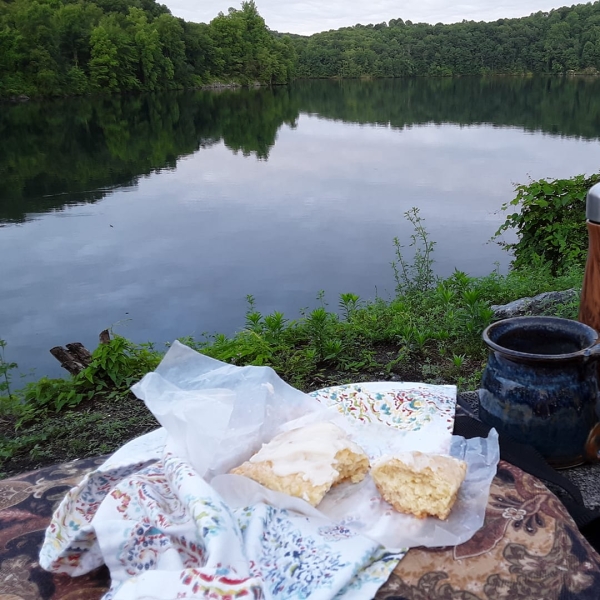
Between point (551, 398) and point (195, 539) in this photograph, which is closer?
point (195, 539)

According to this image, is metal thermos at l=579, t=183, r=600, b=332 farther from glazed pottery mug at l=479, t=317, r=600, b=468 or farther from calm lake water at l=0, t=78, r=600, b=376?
calm lake water at l=0, t=78, r=600, b=376

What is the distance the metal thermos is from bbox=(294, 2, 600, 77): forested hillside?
8358cm

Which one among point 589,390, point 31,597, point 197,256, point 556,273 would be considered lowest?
point 197,256

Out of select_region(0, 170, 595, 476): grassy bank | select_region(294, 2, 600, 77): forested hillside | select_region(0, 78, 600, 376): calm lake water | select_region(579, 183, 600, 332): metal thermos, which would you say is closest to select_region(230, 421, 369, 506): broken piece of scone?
select_region(579, 183, 600, 332): metal thermos

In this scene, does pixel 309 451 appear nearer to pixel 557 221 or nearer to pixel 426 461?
pixel 426 461

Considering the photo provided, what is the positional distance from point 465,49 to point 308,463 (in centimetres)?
9498

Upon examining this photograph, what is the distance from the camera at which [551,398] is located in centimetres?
200

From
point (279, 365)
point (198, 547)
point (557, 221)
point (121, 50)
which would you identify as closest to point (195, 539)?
point (198, 547)

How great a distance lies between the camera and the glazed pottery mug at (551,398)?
1993 millimetres

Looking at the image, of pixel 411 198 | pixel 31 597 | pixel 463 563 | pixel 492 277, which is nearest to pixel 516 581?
pixel 463 563

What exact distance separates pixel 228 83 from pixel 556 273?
7166 cm

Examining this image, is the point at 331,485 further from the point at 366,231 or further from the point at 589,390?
the point at 366,231

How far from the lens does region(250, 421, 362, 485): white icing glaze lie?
1.70 m

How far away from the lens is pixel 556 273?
22.5ft
